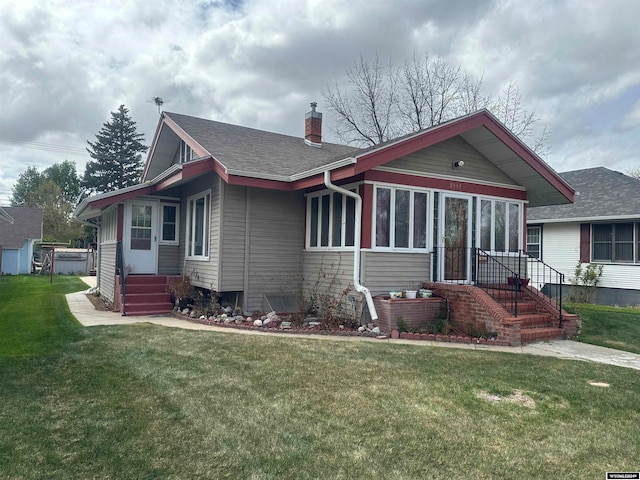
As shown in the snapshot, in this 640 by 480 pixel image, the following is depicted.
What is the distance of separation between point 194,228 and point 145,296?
78.1 inches

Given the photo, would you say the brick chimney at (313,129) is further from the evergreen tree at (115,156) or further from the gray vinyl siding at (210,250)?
the evergreen tree at (115,156)

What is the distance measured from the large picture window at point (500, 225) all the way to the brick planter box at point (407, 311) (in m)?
2.30

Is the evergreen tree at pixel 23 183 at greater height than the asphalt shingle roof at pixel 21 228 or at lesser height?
greater

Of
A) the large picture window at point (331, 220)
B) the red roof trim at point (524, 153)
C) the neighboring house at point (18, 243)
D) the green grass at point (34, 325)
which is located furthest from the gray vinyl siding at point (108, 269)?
the neighboring house at point (18, 243)

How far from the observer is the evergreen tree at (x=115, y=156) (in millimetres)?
43781

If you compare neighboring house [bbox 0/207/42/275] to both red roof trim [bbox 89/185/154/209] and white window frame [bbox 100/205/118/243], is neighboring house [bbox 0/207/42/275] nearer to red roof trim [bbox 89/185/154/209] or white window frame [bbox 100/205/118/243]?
white window frame [bbox 100/205/118/243]

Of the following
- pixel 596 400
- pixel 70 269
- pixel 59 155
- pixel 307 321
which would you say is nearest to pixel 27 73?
pixel 70 269

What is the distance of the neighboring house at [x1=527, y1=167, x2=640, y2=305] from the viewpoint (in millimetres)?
14734

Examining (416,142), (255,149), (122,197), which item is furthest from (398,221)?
(122,197)

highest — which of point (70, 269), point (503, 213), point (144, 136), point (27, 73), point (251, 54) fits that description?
point (144, 136)

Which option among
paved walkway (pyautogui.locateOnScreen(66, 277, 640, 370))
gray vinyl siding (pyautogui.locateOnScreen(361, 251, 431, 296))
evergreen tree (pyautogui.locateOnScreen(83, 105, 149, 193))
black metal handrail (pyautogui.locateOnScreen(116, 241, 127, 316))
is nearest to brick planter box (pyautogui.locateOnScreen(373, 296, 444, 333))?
gray vinyl siding (pyautogui.locateOnScreen(361, 251, 431, 296))

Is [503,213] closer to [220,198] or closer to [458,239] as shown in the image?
[458,239]

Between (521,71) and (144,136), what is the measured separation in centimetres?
3758

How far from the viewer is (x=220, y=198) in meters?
9.53
